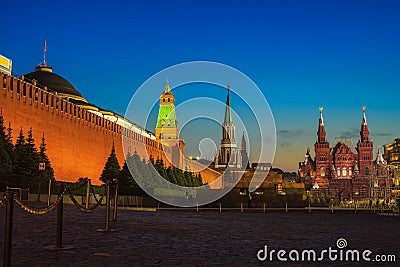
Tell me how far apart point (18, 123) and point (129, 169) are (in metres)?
7.52

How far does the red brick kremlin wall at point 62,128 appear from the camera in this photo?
2612cm

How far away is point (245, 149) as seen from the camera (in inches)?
4149

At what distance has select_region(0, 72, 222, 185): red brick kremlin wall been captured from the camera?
2612cm

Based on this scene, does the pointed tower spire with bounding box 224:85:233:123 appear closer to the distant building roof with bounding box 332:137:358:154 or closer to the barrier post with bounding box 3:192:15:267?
the distant building roof with bounding box 332:137:358:154

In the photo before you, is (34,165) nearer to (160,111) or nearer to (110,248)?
(110,248)

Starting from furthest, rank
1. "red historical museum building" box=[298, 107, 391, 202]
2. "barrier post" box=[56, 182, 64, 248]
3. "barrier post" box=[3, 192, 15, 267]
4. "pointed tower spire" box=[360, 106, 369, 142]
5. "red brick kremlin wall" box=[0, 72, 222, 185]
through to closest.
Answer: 1. "pointed tower spire" box=[360, 106, 369, 142]
2. "red historical museum building" box=[298, 107, 391, 202]
3. "red brick kremlin wall" box=[0, 72, 222, 185]
4. "barrier post" box=[56, 182, 64, 248]
5. "barrier post" box=[3, 192, 15, 267]

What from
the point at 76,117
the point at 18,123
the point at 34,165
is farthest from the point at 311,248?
the point at 76,117

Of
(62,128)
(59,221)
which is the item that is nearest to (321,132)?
(62,128)

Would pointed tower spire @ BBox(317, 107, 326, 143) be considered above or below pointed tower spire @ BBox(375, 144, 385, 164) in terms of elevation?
above

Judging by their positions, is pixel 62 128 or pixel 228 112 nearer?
pixel 62 128

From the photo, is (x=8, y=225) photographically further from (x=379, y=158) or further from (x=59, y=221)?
(x=379, y=158)

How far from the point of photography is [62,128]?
1243 inches

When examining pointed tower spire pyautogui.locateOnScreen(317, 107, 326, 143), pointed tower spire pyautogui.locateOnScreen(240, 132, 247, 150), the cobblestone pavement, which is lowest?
the cobblestone pavement

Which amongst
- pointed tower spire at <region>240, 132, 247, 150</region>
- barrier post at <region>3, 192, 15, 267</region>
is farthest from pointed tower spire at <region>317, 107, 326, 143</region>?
barrier post at <region>3, 192, 15, 267</region>
